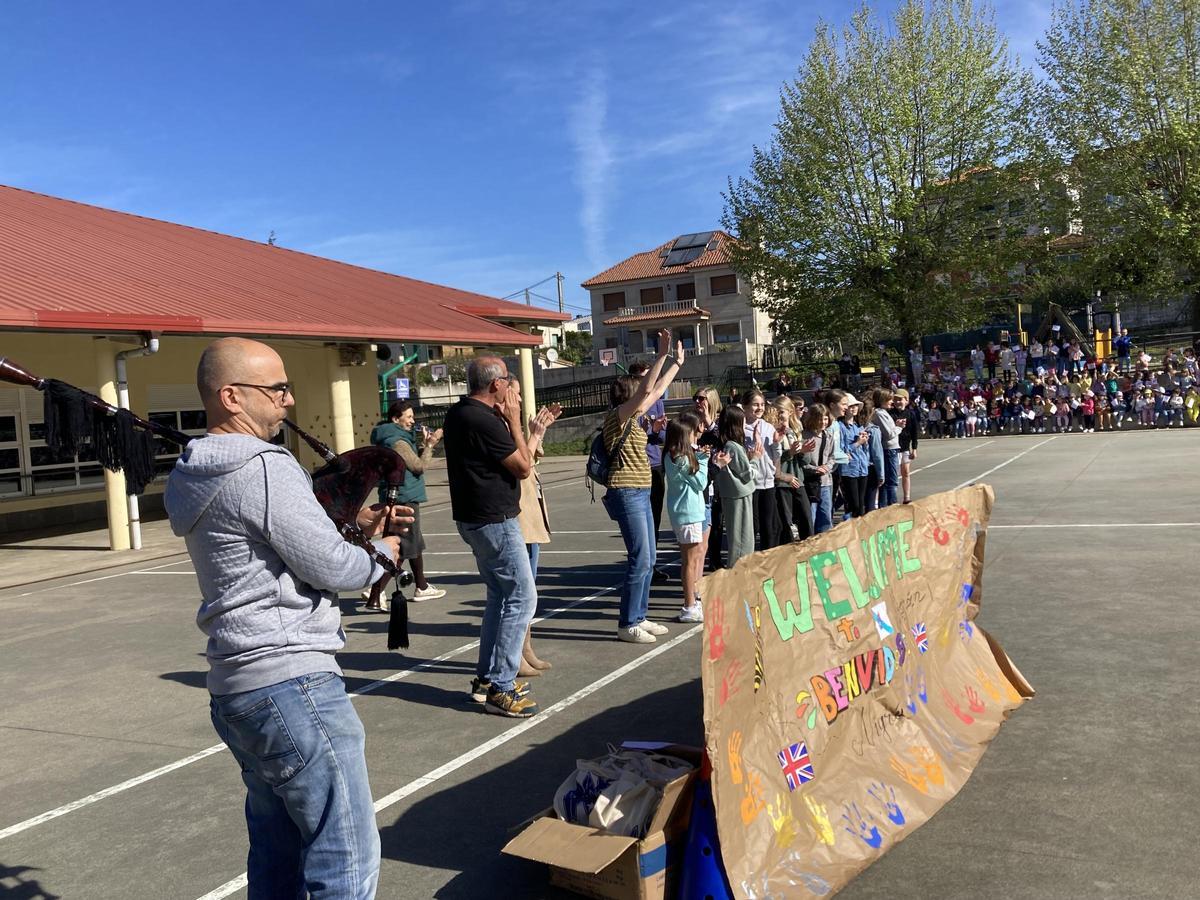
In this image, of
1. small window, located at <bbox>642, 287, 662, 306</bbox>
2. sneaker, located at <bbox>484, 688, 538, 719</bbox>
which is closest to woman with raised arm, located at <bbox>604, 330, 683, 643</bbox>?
sneaker, located at <bbox>484, 688, 538, 719</bbox>

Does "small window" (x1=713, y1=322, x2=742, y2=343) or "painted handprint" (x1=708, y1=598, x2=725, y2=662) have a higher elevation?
"small window" (x1=713, y1=322, x2=742, y2=343)

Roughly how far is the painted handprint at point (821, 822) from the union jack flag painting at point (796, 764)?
79mm

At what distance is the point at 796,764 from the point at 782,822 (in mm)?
262

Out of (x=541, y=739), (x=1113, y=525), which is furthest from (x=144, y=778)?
(x=1113, y=525)

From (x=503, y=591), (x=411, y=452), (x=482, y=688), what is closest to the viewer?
(x=503, y=591)

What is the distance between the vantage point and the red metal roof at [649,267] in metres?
65.6

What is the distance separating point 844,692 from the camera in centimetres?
396

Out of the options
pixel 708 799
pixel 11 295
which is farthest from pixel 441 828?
pixel 11 295

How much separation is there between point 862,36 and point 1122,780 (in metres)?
35.3

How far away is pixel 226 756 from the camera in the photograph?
17.4 feet

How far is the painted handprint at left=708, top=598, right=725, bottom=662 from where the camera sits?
3.14 m

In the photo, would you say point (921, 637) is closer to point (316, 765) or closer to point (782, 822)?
point (782, 822)

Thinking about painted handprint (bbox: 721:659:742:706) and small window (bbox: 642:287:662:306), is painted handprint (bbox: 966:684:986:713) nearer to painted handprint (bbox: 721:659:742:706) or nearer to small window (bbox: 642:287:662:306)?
painted handprint (bbox: 721:659:742:706)

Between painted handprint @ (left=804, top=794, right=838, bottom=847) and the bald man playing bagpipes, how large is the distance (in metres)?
1.69
